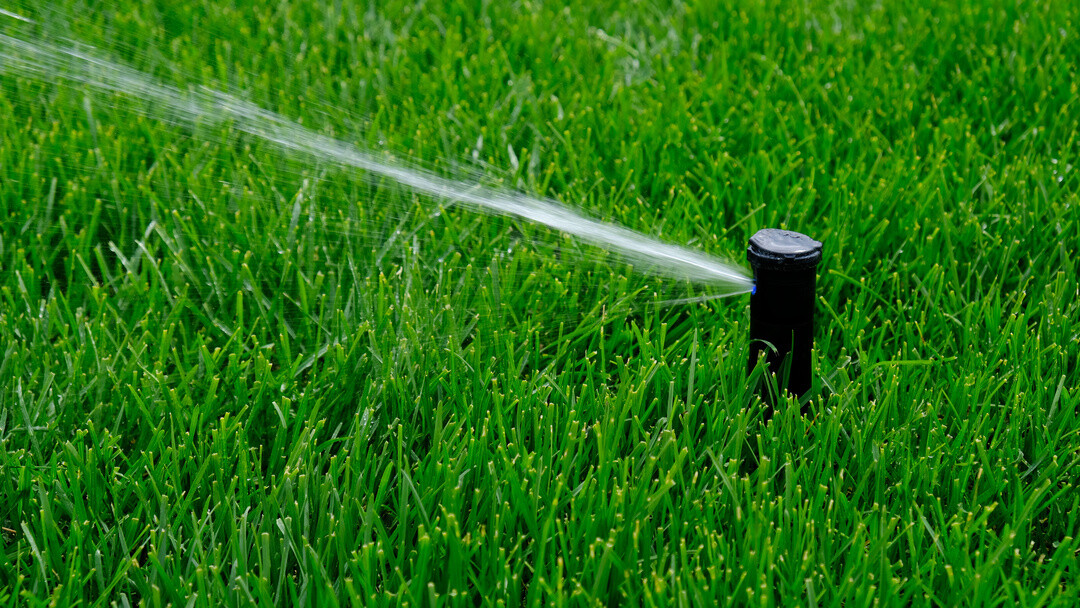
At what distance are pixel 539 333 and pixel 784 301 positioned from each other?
0.60 metres

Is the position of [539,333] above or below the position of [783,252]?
below

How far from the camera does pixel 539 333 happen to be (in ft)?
6.96

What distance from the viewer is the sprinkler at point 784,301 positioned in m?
1.61

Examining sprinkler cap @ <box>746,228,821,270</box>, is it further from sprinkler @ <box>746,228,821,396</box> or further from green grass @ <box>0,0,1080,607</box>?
green grass @ <box>0,0,1080,607</box>

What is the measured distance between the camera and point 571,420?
5.74 feet

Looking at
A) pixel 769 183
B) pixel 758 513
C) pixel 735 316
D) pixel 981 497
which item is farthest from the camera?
pixel 769 183

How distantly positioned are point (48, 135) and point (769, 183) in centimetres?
184

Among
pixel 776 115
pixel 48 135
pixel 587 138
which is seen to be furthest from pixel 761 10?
pixel 48 135

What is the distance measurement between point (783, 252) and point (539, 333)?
0.66 metres

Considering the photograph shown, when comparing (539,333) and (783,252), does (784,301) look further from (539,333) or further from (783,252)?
(539,333)

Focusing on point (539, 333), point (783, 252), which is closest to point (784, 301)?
point (783, 252)

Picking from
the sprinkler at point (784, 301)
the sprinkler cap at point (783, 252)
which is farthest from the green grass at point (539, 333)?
the sprinkler cap at point (783, 252)

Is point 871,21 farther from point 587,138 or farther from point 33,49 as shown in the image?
point 33,49

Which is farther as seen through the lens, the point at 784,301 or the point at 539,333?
the point at 539,333
